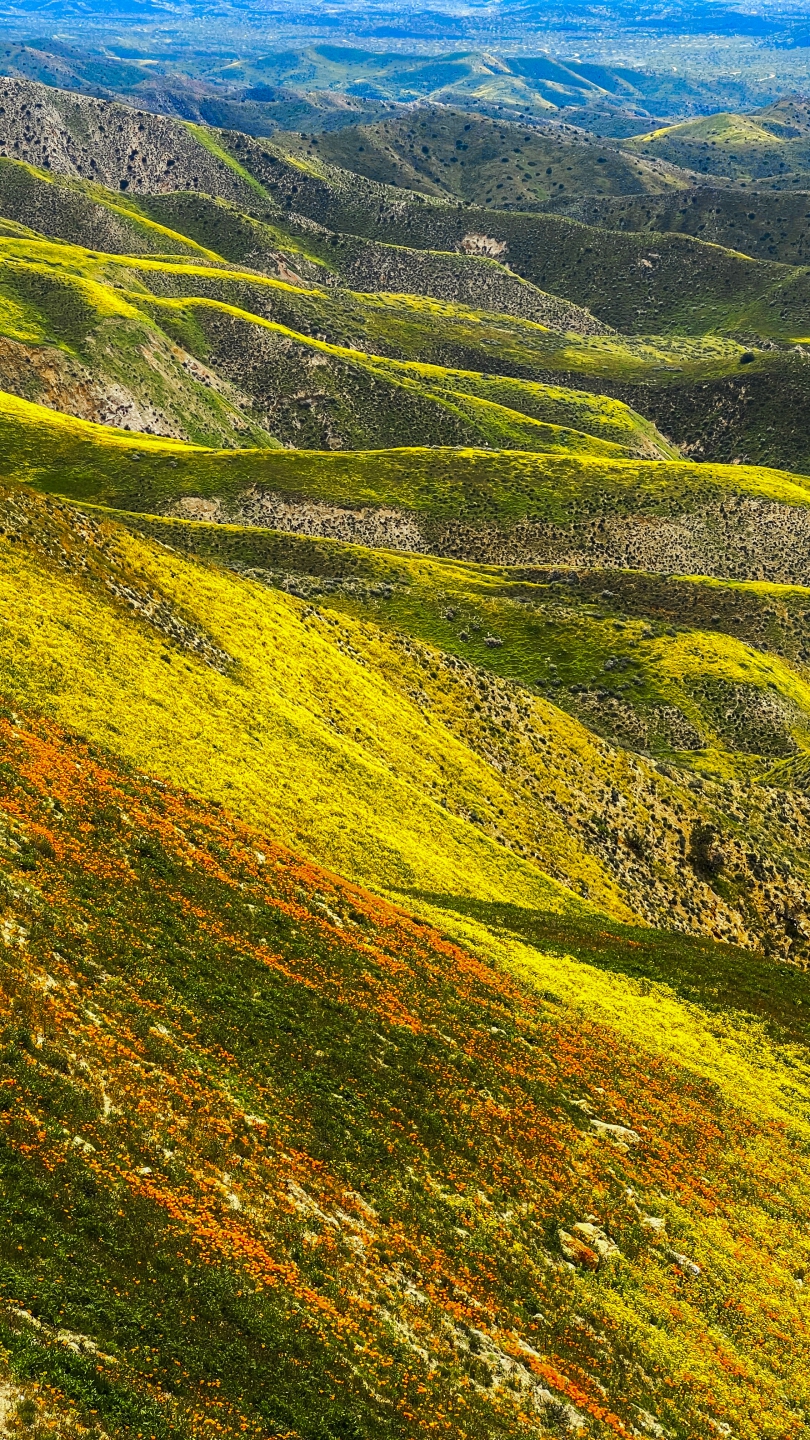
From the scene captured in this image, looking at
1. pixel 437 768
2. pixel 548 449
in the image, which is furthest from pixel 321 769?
pixel 548 449

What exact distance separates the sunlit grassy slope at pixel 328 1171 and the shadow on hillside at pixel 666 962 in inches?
281

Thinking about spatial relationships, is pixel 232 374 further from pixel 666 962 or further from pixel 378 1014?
pixel 378 1014

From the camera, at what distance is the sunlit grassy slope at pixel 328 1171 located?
729 inches

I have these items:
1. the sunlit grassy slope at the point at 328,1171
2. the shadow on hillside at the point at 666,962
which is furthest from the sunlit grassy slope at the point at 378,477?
the sunlit grassy slope at the point at 328,1171

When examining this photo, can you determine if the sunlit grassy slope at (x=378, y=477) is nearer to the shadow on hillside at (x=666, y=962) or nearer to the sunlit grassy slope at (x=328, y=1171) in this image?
the shadow on hillside at (x=666, y=962)

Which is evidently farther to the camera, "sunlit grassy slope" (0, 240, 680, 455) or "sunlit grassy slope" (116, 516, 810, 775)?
"sunlit grassy slope" (0, 240, 680, 455)

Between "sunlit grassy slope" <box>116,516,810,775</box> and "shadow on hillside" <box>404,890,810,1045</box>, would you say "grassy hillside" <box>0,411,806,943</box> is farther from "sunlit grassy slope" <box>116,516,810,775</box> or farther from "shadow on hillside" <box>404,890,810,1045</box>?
"shadow on hillside" <box>404,890,810,1045</box>

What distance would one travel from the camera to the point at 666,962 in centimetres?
5706

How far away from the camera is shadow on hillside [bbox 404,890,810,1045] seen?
5300cm

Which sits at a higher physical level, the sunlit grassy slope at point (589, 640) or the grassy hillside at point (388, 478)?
the grassy hillside at point (388, 478)

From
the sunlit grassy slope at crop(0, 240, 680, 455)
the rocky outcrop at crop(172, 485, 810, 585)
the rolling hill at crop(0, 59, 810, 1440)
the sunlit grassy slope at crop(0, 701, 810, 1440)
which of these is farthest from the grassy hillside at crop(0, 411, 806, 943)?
the sunlit grassy slope at crop(0, 240, 680, 455)

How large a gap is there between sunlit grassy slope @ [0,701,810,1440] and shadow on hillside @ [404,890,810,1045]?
7.13 meters

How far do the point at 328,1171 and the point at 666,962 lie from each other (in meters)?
35.3

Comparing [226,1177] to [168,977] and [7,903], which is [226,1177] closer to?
[168,977]
